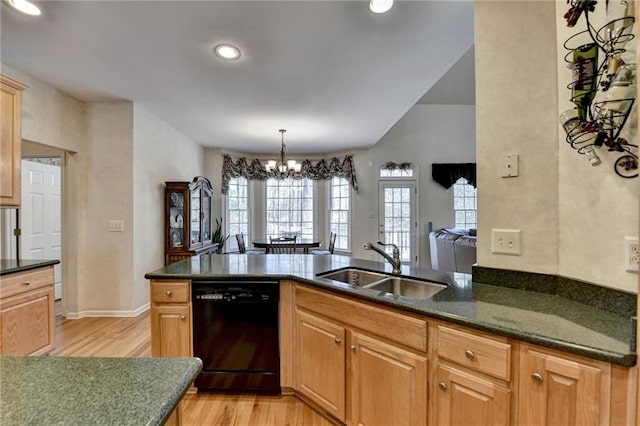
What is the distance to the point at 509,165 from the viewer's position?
1555 millimetres

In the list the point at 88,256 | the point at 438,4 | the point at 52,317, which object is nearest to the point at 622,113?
the point at 438,4

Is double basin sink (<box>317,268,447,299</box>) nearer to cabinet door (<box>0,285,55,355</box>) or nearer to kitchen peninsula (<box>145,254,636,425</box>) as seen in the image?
kitchen peninsula (<box>145,254,636,425</box>)

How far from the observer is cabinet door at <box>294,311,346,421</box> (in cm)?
167

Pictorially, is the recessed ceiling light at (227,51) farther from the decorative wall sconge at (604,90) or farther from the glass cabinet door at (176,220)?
the glass cabinet door at (176,220)

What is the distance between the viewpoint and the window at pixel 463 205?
6.49 metres

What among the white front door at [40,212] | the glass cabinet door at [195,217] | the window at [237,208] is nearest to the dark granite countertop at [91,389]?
the glass cabinet door at [195,217]

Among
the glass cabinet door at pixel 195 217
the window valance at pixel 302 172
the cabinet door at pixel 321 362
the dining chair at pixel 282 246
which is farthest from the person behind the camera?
the window valance at pixel 302 172

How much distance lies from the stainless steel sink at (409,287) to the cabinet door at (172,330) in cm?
127

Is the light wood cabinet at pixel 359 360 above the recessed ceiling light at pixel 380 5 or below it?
below

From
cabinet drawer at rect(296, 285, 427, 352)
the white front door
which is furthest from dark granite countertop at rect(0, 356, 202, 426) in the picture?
the white front door

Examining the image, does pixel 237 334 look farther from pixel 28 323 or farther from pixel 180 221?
pixel 180 221

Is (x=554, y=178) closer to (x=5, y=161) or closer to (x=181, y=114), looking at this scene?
(x=5, y=161)

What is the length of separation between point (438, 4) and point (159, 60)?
221cm

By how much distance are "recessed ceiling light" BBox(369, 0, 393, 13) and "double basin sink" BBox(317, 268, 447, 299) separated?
1.70 metres
